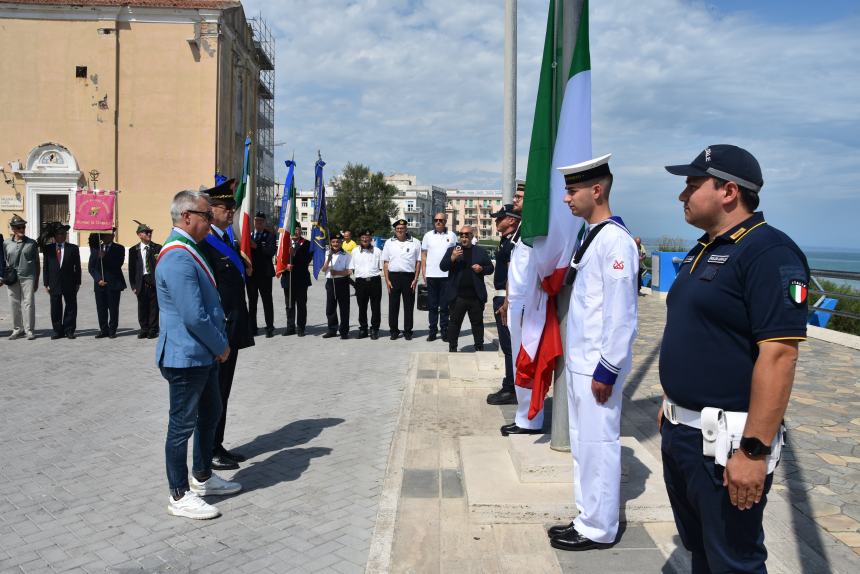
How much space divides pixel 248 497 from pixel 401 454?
4.23 ft

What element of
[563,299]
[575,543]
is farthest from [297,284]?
[575,543]

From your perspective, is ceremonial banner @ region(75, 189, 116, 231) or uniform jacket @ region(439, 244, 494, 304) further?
ceremonial banner @ region(75, 189, 116, 231)

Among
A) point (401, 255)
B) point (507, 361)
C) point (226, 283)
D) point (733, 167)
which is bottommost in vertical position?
point (507, 361)

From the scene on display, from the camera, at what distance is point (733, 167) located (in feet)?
8.54

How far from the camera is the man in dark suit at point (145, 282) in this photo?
502 inches

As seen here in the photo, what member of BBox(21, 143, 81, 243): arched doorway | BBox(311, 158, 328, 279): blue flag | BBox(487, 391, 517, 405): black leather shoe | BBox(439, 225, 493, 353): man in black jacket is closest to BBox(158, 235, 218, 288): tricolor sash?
BBox(487, 391, 517, 405): black leather shoe

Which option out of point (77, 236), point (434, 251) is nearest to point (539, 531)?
point (434, 251)

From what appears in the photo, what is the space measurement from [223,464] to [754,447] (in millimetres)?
4316

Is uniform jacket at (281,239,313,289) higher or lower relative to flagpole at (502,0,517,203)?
lower

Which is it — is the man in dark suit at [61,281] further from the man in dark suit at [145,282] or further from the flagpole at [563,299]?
the flagpole at [563,299]

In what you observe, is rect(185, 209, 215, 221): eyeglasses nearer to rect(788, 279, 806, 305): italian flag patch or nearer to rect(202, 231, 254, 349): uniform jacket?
rect(202, 231, 254, 349): uniform jacket

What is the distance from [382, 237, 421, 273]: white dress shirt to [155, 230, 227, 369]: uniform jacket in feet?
28.3

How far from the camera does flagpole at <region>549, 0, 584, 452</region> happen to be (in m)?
4.75

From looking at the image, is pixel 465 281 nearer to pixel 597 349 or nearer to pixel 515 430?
pixel 515 430
